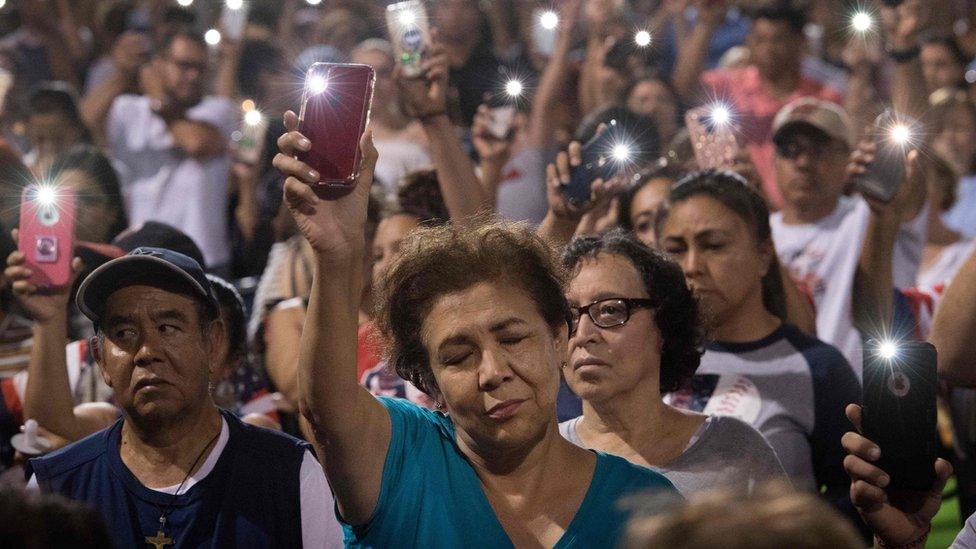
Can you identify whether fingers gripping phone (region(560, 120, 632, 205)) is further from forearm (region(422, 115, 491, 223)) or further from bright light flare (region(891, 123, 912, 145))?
bright light flare (region(891, 123, 912, 145))

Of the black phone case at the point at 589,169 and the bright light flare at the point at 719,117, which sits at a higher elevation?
the bright light flare at the point at 719,117

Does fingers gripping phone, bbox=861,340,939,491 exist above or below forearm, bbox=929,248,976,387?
below

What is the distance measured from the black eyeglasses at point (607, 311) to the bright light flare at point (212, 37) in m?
5.72

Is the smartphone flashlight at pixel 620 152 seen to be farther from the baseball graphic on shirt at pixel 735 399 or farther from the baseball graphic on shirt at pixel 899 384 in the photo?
the baseball graphic on shirt at pixel 899 384

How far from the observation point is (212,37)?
8.56m

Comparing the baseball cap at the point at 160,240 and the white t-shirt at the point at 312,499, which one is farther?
the baseball cap at the point at 160,240

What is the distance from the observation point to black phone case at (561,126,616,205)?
14.3ft

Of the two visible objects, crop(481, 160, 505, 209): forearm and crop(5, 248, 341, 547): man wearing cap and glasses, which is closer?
crop(5, 248, 341, 547): man wearing cap and glasses

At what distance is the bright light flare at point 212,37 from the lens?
8.51m

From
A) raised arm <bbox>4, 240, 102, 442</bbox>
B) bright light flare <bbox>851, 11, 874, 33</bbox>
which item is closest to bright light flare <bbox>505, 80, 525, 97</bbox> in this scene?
bright light flare <bbox>851, 11, 874, 33</bbox>

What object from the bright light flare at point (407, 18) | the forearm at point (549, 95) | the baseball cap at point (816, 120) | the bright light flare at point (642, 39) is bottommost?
the baseball cap at point (816, 120)

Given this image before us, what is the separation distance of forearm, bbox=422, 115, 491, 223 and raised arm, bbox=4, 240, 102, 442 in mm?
1430

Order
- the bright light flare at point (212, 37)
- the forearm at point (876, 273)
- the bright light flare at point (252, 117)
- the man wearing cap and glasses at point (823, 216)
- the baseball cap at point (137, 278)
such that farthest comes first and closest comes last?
1. the bright light flare at point (212, 37)
2. the bright light flare at point (252, 117)
3. the man wearing cap and glasses at point (823, 216)
4. the forearm at point (876, 273)
5. the baseball cap at point (137, 278)

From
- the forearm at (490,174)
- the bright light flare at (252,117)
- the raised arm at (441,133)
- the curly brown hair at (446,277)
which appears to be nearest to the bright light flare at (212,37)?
the bright light flare at (252,117)
